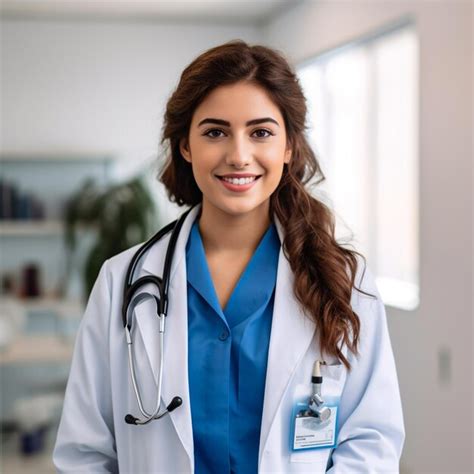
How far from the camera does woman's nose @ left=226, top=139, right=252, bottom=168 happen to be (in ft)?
4.25

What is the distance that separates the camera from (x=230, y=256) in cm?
146

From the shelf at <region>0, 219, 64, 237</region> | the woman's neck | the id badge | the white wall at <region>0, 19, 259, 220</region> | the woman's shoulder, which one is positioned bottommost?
the id badge

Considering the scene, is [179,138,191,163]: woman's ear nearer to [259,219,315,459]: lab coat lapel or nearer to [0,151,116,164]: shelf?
[259,219,315,459]: lab coat lapel

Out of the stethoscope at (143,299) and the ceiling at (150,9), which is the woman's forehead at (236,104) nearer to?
the stethoscope at (143,299)

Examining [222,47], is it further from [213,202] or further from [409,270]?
[409,270]

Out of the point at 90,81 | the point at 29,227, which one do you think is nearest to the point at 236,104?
the point at 29,227

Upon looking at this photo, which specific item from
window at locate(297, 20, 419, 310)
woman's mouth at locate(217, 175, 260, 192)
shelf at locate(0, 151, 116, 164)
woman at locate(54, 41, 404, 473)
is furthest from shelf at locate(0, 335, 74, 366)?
woman's mouth at locate(217, 175, 260, 192)

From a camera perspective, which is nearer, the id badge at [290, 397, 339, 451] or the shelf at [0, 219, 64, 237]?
the id badge at [290, 397, 339, 451]

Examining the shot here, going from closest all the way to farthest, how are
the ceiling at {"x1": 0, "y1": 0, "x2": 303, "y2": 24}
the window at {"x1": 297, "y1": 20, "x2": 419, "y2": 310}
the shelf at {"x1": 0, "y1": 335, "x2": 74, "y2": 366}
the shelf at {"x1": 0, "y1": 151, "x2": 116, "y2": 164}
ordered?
1. the window at {"x1": 297, "y1": 20, "x2": 419, "y2": 310}
2. the shelf at {"x1": 0, "y1": 335, "x2": 74, "y2": 366}
3. the ceiling at {"x1": 0, "y1": 0, "x2": 303, "y2": 24}
4. the shelf at {"x1": 0, "y1": 151, "x2": 116, "y2": 164}

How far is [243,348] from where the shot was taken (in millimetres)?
1334

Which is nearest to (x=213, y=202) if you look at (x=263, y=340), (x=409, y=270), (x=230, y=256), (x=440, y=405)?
(x=230, y=256)

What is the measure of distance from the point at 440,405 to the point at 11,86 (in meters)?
3.56

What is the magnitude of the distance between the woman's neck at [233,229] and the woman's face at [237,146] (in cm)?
8

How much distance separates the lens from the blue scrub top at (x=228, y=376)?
1.31m
